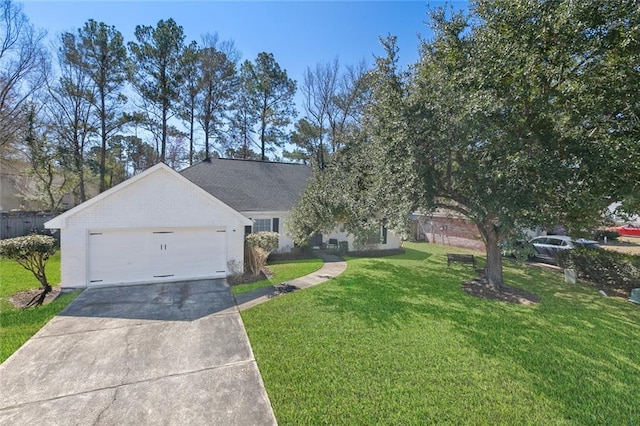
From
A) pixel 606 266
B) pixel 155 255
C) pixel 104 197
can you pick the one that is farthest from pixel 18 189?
pixel 606 266

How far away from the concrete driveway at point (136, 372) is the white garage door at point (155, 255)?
7.14 ft

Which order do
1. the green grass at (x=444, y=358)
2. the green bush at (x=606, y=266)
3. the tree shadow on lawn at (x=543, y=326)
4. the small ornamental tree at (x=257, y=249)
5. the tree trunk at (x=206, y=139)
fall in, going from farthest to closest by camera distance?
1. the tree trunk at (x=206, y=139)
2. the small ornamental tree at (x=257, y=249)
3. the green bush at (x=606, y=266)
4. the tree shadow on lawn at (x=543, y=326)
5. the green grass at (x=444, y=358)

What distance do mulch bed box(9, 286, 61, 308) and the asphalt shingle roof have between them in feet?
25.5

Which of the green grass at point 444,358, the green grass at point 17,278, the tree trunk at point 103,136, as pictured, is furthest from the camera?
the tree trunk at point 103,136

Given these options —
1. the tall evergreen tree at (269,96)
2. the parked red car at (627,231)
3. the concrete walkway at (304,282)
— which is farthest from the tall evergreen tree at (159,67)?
the parked red car at (627,231)

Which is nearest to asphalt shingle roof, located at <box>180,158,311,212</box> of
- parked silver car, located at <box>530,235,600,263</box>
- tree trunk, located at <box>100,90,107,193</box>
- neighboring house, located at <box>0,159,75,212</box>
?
tree trunk, located at <box>100,90,107,193</box>

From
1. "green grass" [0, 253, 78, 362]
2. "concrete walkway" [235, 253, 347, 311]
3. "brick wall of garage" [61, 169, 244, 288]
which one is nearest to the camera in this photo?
"green grass" [0, 253, 78, 362]

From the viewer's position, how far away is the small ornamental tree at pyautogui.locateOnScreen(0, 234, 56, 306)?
8.00 meters

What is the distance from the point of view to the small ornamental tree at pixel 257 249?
11516mm

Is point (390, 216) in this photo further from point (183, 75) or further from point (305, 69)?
point (183, 75)

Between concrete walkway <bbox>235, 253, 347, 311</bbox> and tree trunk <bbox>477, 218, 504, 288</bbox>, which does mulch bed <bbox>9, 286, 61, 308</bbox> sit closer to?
concrete walkway <bbox>235, 253, 347, 311</bbox>

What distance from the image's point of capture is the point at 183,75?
80.5 ft

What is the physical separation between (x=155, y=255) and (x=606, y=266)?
18.0m

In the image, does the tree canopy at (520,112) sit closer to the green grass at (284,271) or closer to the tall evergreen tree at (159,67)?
the green grass at (284,271)
